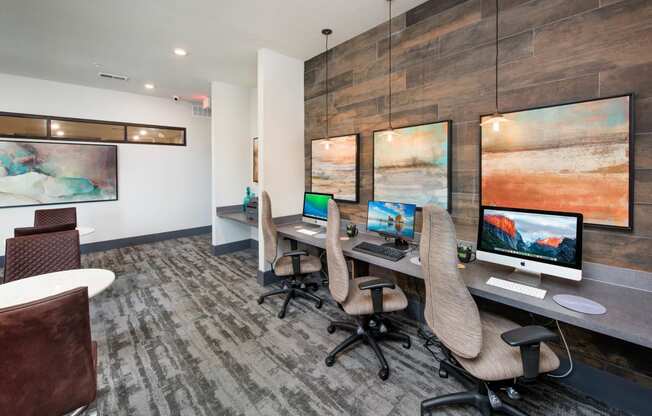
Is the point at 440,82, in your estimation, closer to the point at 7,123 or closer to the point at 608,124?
the point at 608,124

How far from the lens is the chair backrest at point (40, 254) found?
2162 mm

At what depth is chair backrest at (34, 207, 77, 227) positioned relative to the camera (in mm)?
3492

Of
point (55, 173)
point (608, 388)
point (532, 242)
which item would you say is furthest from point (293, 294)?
point (55, 173)

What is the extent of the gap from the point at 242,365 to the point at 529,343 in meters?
1.94

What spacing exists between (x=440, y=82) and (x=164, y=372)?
3.38 metres

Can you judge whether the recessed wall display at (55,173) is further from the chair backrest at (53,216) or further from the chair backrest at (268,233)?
the chair backrest at (268,233)

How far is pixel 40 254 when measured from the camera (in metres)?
2.27

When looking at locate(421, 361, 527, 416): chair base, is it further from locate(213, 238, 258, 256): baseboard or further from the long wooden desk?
locate(213, 238, 258, 256): baseboard

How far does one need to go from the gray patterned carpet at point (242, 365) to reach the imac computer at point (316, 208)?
1.02m

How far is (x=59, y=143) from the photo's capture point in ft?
15.8

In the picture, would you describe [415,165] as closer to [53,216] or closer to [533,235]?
[533,235]

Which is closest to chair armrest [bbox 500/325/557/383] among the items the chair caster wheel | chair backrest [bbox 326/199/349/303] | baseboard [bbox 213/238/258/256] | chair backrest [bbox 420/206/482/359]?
chair backrest [bbox 420/206/482/359]

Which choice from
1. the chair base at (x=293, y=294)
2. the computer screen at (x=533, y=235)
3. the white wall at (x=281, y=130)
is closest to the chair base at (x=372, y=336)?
the chair base at (x=293, y=294)

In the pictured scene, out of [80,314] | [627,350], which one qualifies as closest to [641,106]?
[627,350]
